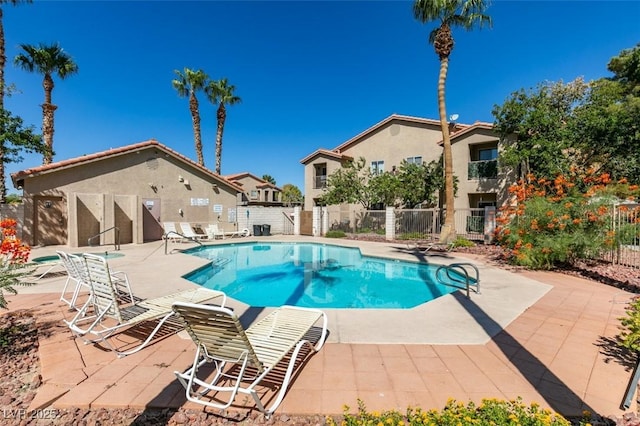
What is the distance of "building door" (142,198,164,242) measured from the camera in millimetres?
17766

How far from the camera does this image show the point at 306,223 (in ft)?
73.6

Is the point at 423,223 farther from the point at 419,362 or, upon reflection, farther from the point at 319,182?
the point at 419,362

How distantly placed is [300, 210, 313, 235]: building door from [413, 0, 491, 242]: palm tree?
9.96 metres

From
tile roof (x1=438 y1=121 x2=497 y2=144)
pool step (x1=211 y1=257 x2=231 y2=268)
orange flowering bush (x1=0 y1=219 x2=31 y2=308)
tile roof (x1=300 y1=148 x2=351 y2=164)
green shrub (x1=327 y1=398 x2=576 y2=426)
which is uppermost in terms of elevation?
tile roof (x1=438 y1=121 x2=497 y2=144)

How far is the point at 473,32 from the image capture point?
1578 centimetres

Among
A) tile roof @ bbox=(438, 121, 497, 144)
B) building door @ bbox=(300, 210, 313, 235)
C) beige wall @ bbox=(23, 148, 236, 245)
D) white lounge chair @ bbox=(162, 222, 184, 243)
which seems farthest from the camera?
building door @ bbox=(300, 210, 313, 235)

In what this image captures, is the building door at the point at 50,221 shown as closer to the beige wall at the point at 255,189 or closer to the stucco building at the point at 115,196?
the stucco building at the point at 115,196

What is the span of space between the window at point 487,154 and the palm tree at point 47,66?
3055 cm

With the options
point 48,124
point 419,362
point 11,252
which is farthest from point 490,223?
point 48,124

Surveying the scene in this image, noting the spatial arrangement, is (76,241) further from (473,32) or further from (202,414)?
(473,32)

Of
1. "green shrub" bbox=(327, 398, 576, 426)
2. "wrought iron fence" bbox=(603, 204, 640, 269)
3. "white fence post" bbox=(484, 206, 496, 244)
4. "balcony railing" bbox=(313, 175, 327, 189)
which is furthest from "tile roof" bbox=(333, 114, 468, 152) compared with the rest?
"green shrub" bbox=(327, 398, 576, 426)

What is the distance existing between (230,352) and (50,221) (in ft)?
59.5

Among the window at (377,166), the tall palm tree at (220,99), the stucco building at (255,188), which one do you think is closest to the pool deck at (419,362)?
the window at (377,166)

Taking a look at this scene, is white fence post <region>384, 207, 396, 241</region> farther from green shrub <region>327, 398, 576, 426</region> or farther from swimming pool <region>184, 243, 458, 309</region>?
green shrub <region>327, 398, 576, 426</region>
